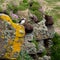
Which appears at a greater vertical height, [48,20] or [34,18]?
[34,18]

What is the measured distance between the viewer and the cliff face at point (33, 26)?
13688mm

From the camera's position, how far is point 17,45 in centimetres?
1211

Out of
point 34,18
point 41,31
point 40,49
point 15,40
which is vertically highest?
point 34,18

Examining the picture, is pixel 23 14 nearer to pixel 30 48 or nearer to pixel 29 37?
pixel 29 37

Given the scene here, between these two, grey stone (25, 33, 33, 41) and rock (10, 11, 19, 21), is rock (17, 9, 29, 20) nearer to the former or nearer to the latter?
rock (10, 11, 19, 21)

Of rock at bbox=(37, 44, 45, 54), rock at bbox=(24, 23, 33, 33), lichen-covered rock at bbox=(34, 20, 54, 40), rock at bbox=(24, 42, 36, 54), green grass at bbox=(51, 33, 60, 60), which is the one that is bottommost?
green grass at bbox=(51, 33, 60, 60)

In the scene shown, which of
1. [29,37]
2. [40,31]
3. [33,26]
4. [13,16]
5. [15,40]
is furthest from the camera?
[40,31]

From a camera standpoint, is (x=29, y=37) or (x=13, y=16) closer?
(x=13, y=16)

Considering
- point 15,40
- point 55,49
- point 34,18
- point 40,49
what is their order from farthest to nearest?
1. point 55,49
2. point 34,18
3. point 40,49
4. point 15,40

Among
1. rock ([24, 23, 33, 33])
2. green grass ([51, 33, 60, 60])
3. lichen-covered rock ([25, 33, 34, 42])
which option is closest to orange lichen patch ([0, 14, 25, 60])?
rock ([24, 23, 33, 33])

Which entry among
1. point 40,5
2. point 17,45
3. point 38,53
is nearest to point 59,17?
point 40,5

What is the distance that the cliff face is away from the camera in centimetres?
1369

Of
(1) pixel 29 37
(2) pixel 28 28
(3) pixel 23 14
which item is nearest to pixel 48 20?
(3) pixel 23 14

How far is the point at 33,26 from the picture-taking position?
14695mm
